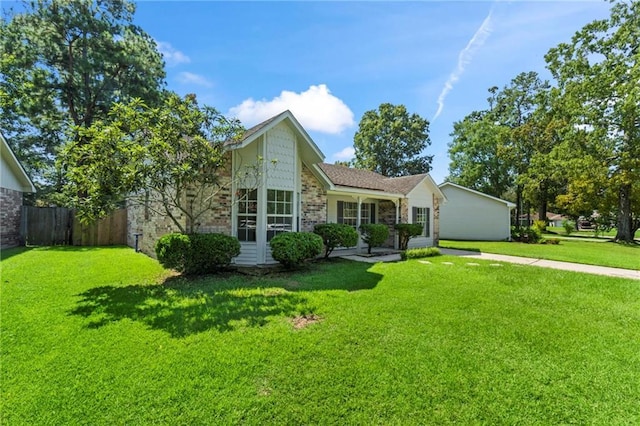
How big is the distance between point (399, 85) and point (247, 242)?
30.3 ft

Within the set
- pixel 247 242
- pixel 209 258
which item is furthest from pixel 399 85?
pixel 209 258

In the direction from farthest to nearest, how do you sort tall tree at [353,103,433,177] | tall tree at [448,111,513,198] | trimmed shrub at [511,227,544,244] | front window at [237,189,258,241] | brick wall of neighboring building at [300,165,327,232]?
tall tree at [353,103,433,177], tall tree at [448,111,513,198], trimmed shrub at [511,227,544,244], brick wall of neighboring building at [300,165,327,232], front window at [237,189,258,241]

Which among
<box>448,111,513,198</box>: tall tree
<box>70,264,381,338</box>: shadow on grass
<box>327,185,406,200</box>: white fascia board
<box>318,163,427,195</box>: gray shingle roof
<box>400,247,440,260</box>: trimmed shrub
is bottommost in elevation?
<box>70,264,381,338</box>: shadow on grass

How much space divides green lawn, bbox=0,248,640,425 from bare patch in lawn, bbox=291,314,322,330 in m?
0.08

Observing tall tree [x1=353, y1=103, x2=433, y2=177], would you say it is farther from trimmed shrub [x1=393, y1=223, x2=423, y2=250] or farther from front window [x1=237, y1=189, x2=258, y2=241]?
front window [x1=237, y1=189, x2=258, y2=241]

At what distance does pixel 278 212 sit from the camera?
1055 cm

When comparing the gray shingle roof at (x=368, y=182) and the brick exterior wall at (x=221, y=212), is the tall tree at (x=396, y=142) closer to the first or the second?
the gray shingle roof at (x=368, y=182)

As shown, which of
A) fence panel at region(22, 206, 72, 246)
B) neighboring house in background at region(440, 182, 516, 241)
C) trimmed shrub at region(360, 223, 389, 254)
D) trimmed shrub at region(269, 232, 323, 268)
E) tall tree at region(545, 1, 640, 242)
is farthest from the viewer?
neighboring house in background at region(440, 182, 516, 241)

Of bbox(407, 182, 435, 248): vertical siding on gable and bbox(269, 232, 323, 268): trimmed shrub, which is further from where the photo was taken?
bbox(407, 182, 435, 248): vertical siding on gable

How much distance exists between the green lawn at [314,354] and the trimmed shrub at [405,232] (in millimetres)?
7230

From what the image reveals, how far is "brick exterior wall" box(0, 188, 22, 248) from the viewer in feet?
41.8

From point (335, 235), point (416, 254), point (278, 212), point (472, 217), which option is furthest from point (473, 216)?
point (278, 212)

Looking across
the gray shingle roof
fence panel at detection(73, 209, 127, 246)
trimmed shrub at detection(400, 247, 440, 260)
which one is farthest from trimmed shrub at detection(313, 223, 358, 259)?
fence panel at detection(73, 209, 127, 246)

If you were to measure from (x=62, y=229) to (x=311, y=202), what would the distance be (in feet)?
43.3
